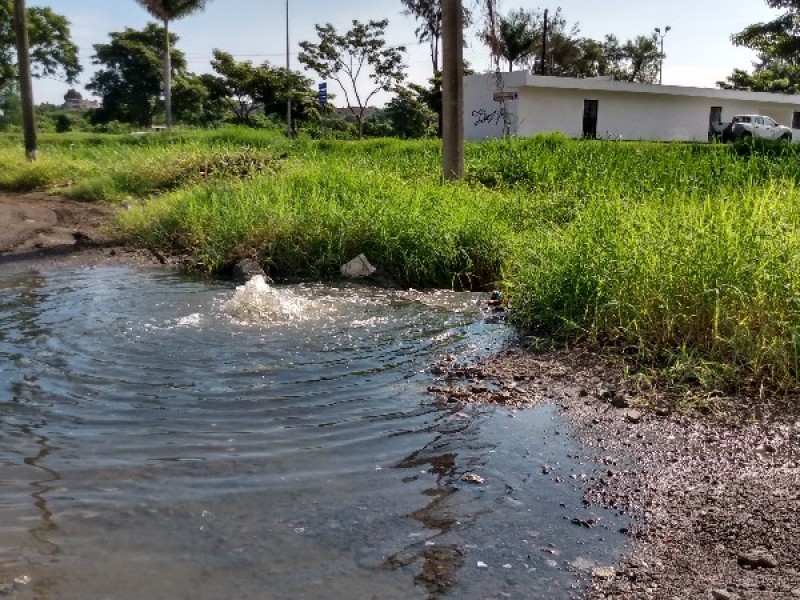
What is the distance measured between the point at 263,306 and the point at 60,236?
562 centimetres

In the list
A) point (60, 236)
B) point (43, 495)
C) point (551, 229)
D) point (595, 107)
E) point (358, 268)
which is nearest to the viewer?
point (43, 495)

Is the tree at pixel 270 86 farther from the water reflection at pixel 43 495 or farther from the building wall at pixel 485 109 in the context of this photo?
the water reflection at pixel 43 495

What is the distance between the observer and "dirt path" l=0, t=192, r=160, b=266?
9766 mm

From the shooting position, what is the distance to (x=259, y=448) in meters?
3.89

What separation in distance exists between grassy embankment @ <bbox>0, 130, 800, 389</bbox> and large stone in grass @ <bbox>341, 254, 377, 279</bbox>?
0.20 m

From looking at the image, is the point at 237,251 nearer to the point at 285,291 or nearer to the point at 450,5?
the point at 285,291

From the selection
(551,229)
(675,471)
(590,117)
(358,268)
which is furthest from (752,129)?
(675,471)

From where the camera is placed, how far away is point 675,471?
358 cm

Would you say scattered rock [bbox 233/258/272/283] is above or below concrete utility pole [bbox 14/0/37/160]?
below

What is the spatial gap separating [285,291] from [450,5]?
612cm

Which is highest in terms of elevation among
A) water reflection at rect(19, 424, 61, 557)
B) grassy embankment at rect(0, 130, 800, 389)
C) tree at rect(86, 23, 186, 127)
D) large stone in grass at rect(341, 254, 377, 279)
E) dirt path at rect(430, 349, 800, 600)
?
tree at rect(86, 23, 186, 127)

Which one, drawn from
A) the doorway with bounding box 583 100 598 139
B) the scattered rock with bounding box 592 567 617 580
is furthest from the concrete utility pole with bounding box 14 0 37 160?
the doorway with bounding box 583 100 598 139

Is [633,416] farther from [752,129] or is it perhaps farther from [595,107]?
[752,129]

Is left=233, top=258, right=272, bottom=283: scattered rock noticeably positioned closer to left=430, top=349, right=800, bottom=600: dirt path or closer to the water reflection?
left=430, top=349, right=800, bottom=600: dirt path
